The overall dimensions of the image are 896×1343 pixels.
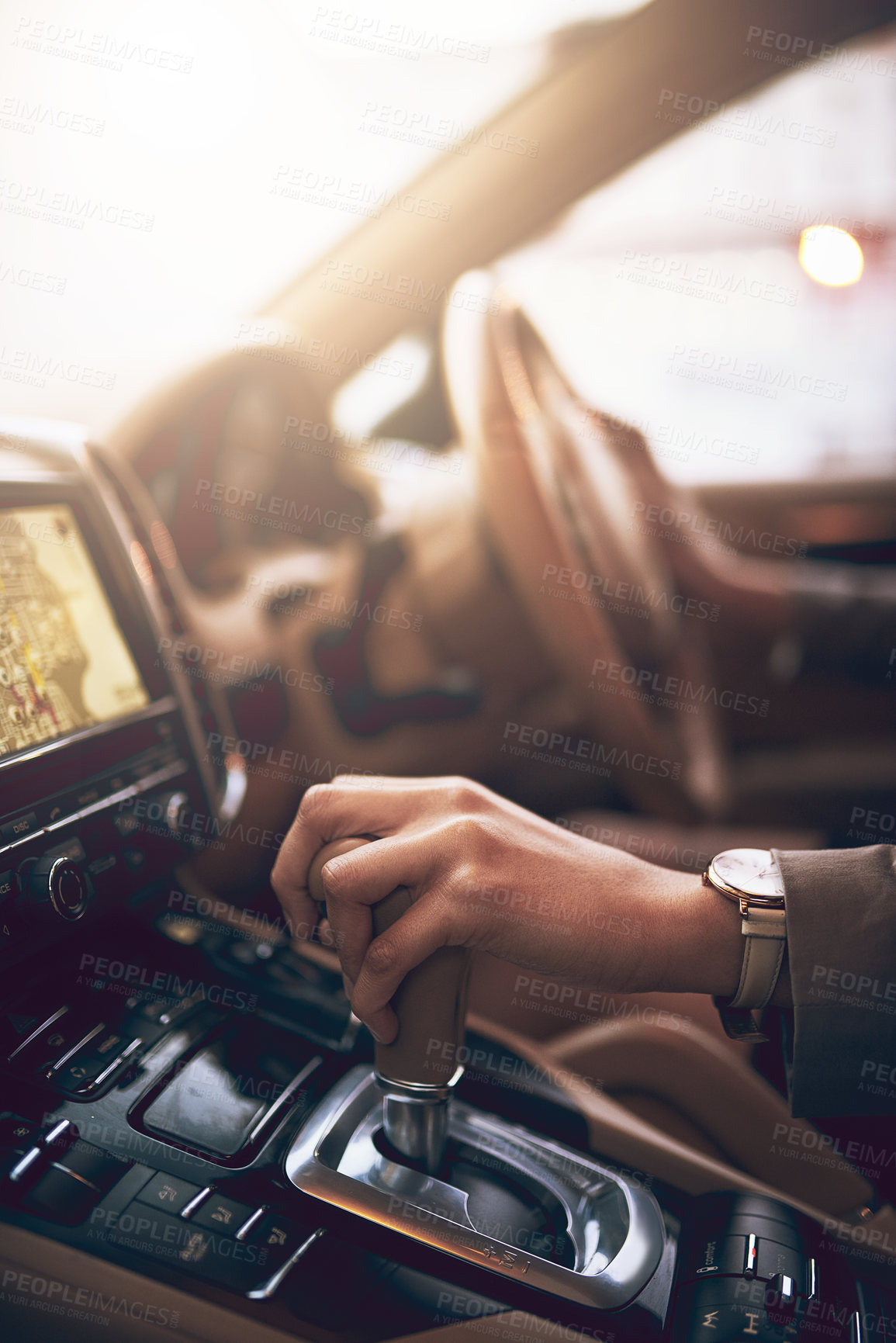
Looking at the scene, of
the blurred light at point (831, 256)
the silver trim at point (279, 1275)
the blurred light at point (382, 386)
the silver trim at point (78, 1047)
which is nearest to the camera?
the silver trim at point (279, 1275)

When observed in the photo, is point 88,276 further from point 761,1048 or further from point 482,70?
point 761,1048

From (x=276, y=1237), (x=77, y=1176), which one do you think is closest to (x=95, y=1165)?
(x=77, y=1176)

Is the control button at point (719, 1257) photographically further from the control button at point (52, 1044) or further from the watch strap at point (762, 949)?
the control button at point (52, 1044)

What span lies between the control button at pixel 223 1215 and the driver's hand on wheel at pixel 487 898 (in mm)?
129

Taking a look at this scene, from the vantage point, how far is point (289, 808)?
1291 mm

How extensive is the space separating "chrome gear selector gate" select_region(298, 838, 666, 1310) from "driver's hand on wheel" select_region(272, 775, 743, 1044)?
17 millimetres

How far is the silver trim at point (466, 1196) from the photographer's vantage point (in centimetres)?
56

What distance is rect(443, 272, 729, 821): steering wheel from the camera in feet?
4.21

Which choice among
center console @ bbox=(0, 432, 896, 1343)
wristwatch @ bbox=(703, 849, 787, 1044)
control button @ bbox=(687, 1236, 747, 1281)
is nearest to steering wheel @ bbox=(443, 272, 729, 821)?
center console @ bbox=(0, 432, 896, 1343)

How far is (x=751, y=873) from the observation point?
25.1 inches

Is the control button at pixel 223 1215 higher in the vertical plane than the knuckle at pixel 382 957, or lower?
lower

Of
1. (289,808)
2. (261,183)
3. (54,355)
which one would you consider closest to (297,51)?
(261,183)

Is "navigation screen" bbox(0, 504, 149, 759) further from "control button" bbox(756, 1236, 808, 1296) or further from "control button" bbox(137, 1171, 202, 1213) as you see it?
"control button" bbox(756, 1236, 808, 1296)

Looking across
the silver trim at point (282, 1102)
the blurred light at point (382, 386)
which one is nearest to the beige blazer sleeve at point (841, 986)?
the silver trim at point (282, 1102)
